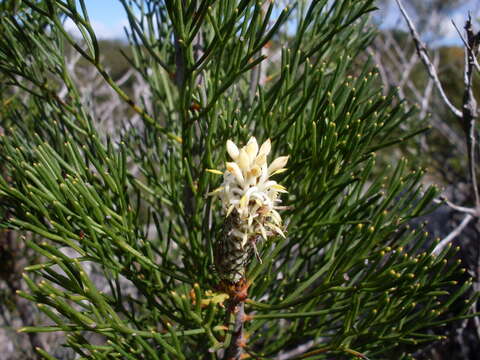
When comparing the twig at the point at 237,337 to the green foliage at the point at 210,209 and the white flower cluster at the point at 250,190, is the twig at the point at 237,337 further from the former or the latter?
the white flower cluster at the point at 250,190

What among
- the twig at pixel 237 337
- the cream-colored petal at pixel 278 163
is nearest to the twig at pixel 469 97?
the cream-colored petal at pixel 278 163

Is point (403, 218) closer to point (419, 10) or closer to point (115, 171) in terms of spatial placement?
point (115, 171)

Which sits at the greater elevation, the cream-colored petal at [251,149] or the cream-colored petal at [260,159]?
the cream-colored petal at [251,149]

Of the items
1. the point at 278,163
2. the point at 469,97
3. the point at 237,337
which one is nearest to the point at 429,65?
the point at 469,97

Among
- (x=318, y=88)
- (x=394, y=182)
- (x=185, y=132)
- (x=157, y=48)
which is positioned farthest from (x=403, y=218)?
(x=157, y=48)

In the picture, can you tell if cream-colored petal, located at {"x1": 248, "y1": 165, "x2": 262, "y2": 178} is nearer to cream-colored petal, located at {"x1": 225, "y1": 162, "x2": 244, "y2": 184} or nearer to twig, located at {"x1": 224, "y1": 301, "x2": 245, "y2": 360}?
cream-colored petal, located at {"x1": 225, "y1": 162, "x2": 244, "y2": 184}

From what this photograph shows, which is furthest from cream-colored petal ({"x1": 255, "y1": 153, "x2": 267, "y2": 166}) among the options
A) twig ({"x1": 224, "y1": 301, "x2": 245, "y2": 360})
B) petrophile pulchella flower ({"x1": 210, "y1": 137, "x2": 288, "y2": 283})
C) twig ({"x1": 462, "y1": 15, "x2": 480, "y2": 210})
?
twig ({"x1": 462, "y1": 15, "x2": 480, "y2": 210})

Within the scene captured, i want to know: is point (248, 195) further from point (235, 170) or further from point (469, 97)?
point (469, 97)

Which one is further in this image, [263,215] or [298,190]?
[298,190]
